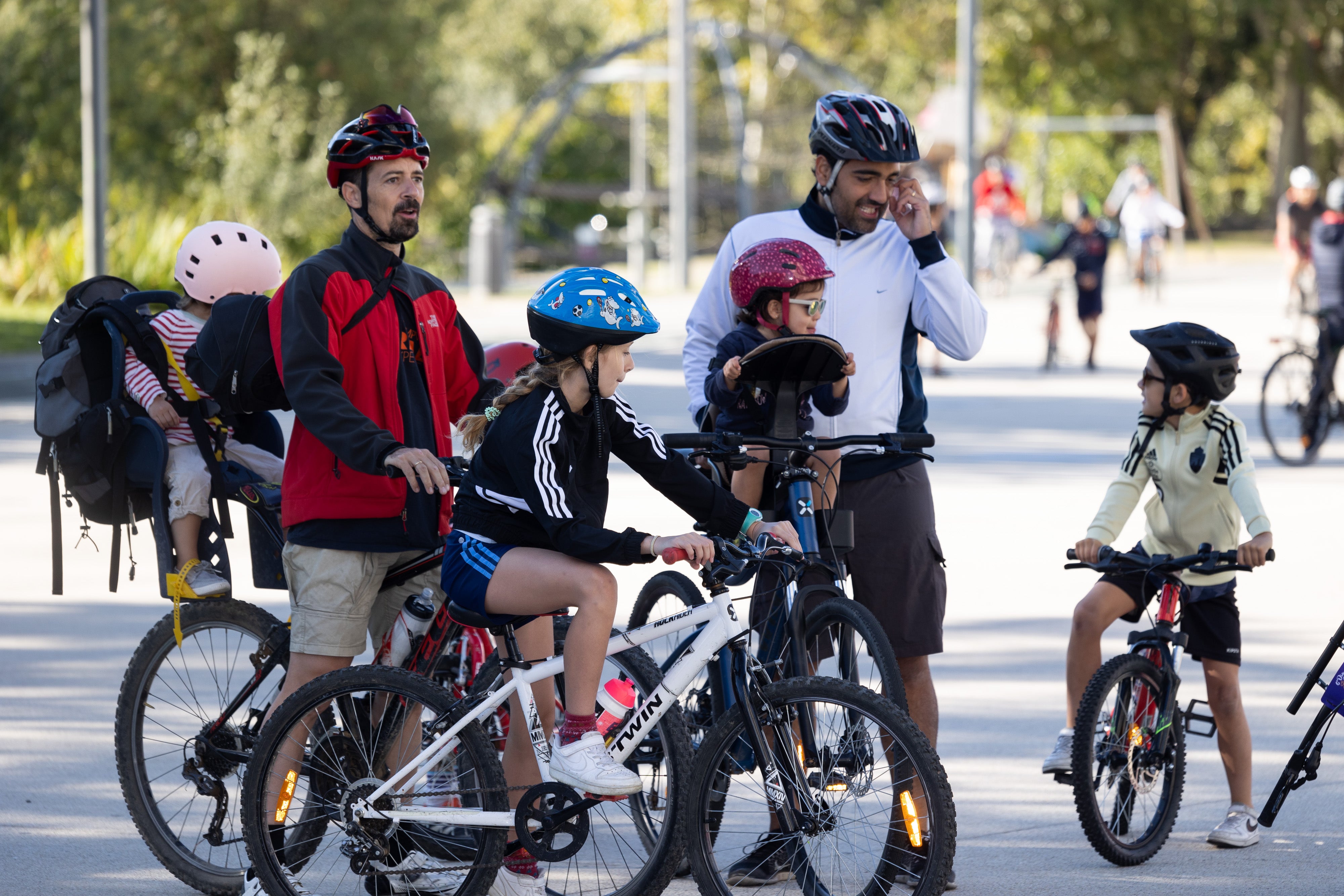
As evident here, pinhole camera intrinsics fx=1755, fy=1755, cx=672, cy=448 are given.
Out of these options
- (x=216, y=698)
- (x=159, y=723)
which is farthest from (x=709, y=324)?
(x=159, y=723)

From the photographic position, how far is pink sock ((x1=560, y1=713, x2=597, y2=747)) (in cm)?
401

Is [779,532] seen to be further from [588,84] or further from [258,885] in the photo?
[588,84]

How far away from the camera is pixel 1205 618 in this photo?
5.08 m

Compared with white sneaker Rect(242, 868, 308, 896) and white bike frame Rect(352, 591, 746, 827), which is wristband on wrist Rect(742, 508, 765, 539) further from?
white sneaker Rect(242, 868, 308, 896)

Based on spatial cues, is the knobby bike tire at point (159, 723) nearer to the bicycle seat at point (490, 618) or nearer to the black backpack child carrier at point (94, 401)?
the black backpack child carrier at point (94, 401)

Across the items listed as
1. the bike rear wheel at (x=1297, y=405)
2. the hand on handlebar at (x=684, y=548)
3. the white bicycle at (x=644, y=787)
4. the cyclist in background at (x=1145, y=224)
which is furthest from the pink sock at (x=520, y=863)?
the cyclist in background at (x=1145, y=224)

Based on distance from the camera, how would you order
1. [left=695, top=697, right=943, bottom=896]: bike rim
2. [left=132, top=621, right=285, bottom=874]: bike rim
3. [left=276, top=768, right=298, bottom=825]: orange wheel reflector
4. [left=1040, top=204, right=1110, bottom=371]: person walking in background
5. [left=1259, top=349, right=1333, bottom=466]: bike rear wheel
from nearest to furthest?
1. [left=695, top=697, right=943, bottom=896]: bike rim
2. [left=276, top=768, right=298, bottom=825]: orange wheel reflector
3. [left=132, top=621, right=285, bottom=874]: bike rim
4. [left=1259, top=349, right=1333, bottom=466]: bike rear wheel
5. [left=1040, top=204, right=1110, bottom=371]: person walking in background

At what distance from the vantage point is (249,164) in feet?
93.6

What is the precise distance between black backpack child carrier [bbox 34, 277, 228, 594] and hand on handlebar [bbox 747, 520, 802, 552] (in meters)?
1.59

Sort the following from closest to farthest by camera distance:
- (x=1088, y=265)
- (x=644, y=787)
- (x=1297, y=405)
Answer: (x=644, y=787) < (x=1297, y=405) < (x=1088, y=265)

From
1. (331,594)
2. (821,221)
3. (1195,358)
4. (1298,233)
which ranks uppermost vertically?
(1298,233)

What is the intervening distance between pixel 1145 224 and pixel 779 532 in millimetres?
25201

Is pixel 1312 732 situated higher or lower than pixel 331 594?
lower

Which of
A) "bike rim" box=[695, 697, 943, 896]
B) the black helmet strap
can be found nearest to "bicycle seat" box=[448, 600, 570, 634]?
the black helmet strap
